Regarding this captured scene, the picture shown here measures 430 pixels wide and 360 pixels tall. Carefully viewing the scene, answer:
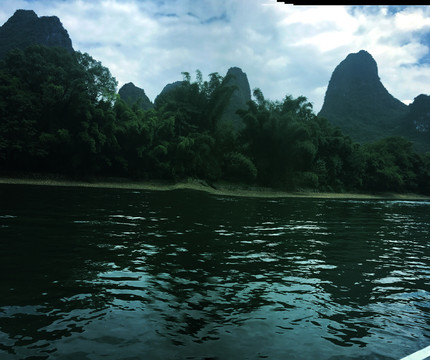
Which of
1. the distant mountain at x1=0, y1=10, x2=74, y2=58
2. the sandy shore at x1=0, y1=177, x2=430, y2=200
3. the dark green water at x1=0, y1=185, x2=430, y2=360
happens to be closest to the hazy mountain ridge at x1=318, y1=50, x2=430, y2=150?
the sandy shore at x1=0, y1=177, x2=430, y2=200

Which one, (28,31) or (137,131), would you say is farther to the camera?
(28,31)

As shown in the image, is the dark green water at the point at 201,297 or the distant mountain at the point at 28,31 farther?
the distant mountain at the point at 28,31

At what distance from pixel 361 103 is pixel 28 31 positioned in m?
96.5

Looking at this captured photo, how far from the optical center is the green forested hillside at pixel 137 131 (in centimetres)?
3105

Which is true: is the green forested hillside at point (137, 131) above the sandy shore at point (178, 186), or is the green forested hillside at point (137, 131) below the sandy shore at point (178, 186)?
above

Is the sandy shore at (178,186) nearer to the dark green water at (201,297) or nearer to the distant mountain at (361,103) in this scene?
the dark green water at (201,297)

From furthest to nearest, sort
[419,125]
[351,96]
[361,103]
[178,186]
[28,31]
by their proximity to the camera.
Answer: [351,96] → [361,103] → [419,125] → [28,31] → [178,186]

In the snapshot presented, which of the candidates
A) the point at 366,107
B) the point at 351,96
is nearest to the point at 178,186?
the point at 366,107

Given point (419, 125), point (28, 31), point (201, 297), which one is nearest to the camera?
point (201, 297)

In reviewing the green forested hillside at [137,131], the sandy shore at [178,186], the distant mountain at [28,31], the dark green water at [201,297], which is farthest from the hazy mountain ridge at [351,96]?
the dark green water at [201,297]

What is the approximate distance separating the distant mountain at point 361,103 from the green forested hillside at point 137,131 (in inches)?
2197

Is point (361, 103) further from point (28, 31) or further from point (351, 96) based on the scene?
point (28, 31)

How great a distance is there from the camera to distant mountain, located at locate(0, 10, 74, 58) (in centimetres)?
5372

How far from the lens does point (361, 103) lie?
110m
